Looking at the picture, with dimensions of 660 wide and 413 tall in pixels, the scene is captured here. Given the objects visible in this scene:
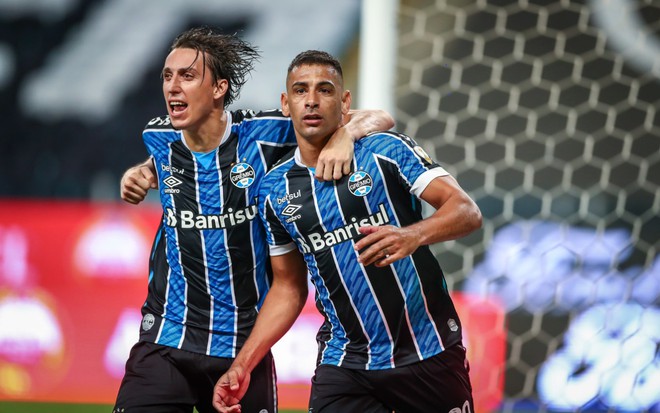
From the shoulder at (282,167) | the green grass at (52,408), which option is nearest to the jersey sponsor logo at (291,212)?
the shoulder at (282,167)

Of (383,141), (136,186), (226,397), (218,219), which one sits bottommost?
(226,397)

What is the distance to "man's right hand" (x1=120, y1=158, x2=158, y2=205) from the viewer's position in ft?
8.66

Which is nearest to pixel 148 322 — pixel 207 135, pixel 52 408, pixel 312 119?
pixel 207 135

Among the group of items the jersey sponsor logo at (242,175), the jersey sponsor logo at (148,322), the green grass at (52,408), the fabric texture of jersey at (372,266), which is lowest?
the green grass at (52,408)

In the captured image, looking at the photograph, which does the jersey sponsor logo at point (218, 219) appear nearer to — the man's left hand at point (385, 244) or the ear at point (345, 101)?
the ear at point (345, 101)

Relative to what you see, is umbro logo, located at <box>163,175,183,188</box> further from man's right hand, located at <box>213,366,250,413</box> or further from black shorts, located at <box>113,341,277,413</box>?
man's right hand, located at <box>213,366,250,413</box>

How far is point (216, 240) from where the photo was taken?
8.51ft

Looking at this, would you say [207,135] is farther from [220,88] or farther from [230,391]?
[230,391]

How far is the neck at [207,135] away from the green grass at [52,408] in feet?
5.87

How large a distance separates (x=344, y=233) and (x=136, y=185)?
0.69 metres

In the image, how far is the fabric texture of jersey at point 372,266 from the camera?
2398 mm

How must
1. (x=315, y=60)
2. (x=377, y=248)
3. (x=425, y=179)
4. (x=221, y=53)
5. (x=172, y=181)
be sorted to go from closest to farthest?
(x=377, y=248) < (x=425, y=179) < (x=315, y=60) < (x=172, y=181) < (x=221, y=53)

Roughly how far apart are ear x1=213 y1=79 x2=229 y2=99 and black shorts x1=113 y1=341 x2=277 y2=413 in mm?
782

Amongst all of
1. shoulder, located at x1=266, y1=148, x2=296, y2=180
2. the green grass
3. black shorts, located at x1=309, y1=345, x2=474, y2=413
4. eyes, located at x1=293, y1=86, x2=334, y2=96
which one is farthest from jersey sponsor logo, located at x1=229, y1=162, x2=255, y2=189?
the green grass
